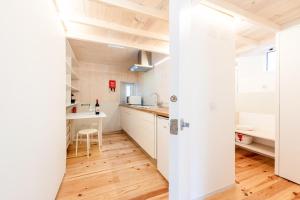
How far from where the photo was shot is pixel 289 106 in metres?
1.88

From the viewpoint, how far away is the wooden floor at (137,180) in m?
1.62

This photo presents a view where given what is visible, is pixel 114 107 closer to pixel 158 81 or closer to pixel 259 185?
pixel 158 81

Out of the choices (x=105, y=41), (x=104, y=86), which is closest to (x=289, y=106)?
(x=105, y=41)

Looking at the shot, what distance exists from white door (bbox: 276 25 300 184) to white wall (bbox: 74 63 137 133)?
4.08m

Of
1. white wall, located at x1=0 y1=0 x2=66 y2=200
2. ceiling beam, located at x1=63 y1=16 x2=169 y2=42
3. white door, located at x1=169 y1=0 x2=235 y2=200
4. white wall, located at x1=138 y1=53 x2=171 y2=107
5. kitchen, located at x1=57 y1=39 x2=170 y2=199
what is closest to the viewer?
white wall, located at x1=0 y1=0 x2=66 y2=200

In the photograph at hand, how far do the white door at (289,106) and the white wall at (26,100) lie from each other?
2955mm

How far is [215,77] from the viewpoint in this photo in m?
1.59

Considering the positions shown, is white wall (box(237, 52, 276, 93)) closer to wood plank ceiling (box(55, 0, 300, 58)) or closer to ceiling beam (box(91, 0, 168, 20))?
wood plank ceiling (box(55, 0, 300, 58))

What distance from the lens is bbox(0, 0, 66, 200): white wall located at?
0.71 m

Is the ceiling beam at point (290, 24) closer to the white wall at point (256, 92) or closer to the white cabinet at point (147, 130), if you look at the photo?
the white wall at point (256, 92)

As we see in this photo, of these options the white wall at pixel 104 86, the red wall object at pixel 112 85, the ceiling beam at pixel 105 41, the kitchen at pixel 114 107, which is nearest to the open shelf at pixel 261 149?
the kitchen at pixel 114 107

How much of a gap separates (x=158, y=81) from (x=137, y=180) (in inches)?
98.3

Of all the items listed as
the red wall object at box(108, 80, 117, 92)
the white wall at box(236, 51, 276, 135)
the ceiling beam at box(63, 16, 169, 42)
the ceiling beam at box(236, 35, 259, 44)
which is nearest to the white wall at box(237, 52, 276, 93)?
the white wall at box(236, 51, 276, 135)

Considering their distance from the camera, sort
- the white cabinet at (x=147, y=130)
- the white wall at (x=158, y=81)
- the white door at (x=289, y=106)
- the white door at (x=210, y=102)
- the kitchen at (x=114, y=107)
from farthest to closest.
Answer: the white wall at (x=158, y=81), the white cabinet at (x=147, y=130), the kitchen at (x=114, y=107), the white door at (x=289, y=106), the white door at (x=210, y=102)
